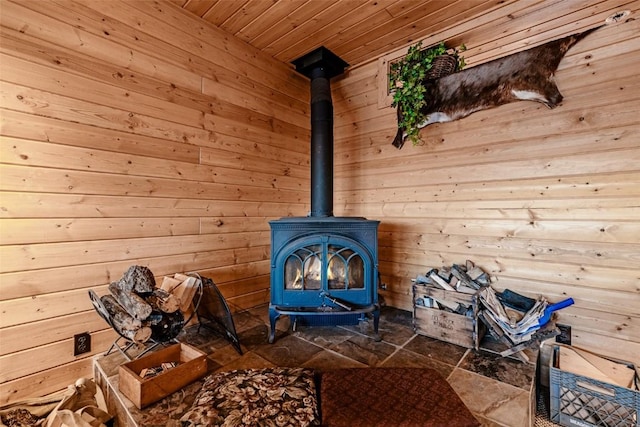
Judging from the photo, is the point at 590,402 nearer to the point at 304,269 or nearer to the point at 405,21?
the point at 304,269

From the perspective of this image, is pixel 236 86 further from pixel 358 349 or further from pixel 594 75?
pixel 594 75

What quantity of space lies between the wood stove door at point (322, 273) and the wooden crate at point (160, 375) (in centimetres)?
56

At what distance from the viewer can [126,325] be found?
149 centimetres

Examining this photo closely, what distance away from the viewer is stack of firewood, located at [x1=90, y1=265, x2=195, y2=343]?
1489 millimetres

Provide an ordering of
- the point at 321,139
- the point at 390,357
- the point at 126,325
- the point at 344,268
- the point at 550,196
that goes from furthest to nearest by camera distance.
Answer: the point at 321,139
the point at 344,268
the point at 550,196
the point at 390,357
the point at 126,325

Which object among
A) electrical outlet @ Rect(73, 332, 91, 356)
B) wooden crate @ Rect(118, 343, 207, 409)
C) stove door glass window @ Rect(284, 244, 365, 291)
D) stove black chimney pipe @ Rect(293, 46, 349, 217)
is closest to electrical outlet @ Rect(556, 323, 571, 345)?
stove door glass window @ Rect(284, 244, 365, 291)

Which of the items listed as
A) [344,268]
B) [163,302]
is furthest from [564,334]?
[163,302]

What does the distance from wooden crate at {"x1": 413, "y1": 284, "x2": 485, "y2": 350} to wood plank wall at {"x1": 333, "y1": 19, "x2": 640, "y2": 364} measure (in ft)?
1.34

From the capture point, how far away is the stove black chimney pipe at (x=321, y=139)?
7.43ft

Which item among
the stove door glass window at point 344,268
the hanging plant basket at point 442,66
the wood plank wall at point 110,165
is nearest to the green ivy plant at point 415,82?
the hanging plant basket at point 442,66

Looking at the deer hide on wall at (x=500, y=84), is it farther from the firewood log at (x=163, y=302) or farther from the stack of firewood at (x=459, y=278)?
the firewood log at (x=163, y=302)

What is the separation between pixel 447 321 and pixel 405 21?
2.17m

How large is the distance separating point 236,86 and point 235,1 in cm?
58

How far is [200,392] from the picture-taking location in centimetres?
137
